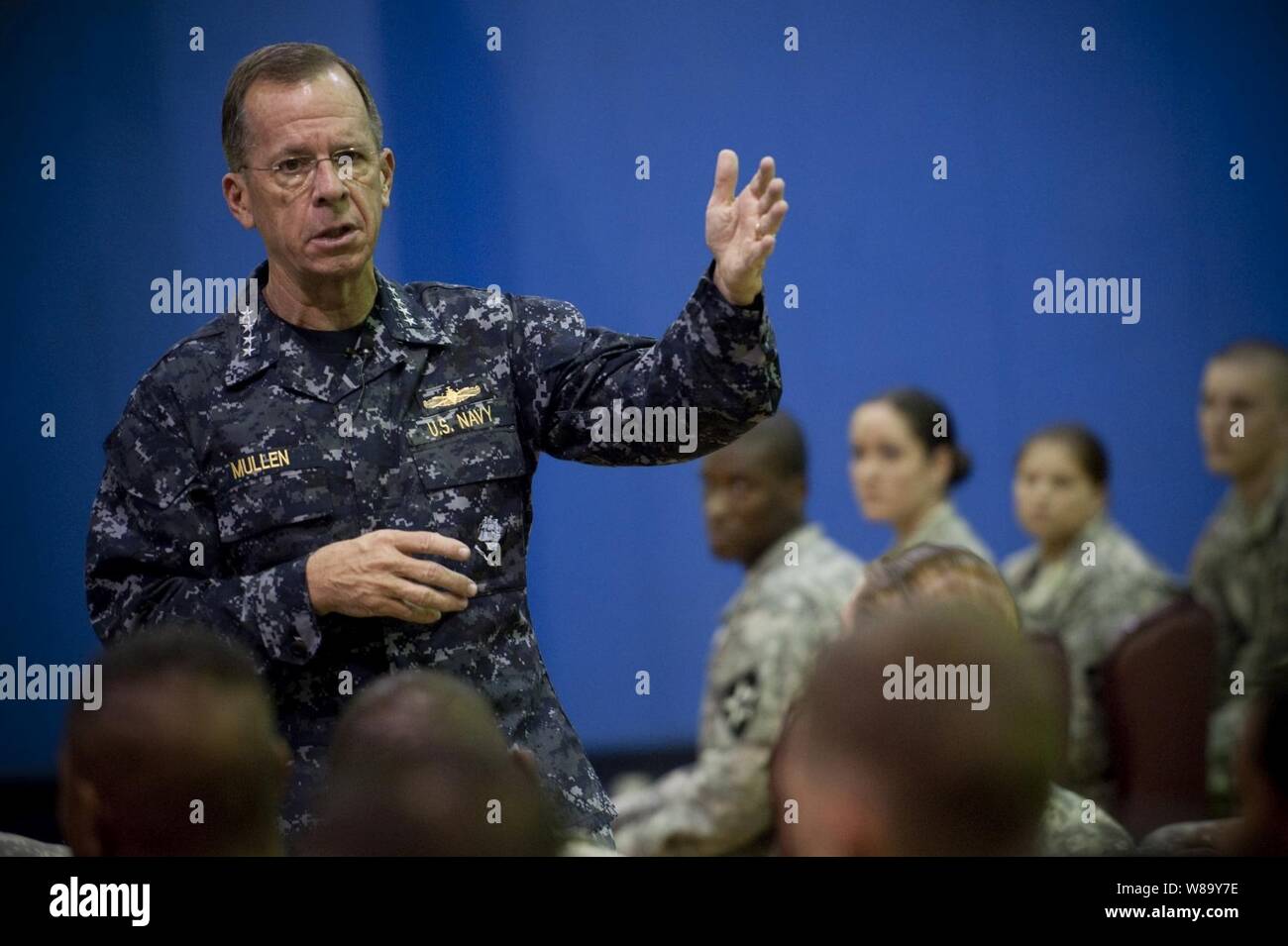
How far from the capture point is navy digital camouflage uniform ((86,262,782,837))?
2750 millimetres

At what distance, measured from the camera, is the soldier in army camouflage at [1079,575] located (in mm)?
3719

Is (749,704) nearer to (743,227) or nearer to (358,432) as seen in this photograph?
(358,432)

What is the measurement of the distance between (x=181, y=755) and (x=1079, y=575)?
2526mm

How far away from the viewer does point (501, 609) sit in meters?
2.84

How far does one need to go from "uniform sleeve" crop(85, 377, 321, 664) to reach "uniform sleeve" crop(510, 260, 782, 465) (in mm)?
504

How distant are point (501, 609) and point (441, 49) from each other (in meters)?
1.86

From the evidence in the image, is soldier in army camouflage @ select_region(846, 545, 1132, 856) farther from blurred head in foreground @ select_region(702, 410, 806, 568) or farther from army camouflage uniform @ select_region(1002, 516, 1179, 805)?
blurred head in foreground @ select_region(702, 410, 806, 568)

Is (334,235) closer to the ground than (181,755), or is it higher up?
higher up

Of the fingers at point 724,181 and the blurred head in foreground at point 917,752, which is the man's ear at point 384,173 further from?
the blurred head in foreground at point 917,752

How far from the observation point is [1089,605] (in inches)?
158

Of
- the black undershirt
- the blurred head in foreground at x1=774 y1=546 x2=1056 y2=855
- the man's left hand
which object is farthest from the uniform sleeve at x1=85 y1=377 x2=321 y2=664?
the blurred head in foreground at x1=774 y1=546 x2=1056 y2=855

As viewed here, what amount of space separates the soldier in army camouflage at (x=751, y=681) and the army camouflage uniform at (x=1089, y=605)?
45 cm

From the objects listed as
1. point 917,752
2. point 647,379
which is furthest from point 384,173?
point 917,752
